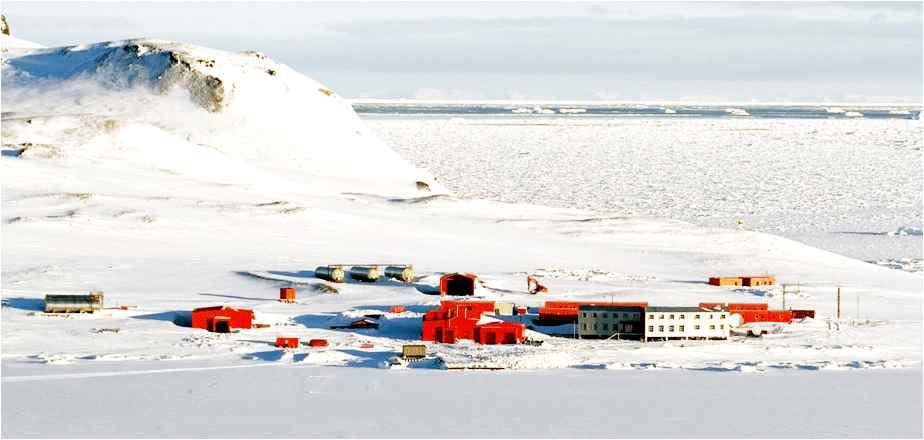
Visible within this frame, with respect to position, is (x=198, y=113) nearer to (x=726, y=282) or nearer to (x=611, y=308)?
(x=726, y=282)

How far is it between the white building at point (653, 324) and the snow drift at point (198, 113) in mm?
20836

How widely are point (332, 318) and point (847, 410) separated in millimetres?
11188

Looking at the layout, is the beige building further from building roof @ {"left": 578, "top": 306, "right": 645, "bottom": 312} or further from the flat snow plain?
the flat snow plain

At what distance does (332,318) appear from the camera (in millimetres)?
30656

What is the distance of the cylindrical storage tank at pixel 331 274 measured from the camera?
34.5 metres

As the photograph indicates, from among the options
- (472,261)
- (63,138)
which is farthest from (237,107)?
(472,261)

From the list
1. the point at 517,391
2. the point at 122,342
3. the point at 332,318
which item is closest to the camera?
the point at 517,391

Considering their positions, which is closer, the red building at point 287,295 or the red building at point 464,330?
the red building at point 464,330

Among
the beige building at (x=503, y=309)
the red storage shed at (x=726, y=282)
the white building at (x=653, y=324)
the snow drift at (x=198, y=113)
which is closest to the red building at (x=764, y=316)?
the white building at (x=653, y=324)

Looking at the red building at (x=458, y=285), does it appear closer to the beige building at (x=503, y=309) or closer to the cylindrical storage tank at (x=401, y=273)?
the cylindrical storage tank at (x=401, y=273)

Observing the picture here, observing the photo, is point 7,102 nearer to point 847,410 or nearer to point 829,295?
point 829,295

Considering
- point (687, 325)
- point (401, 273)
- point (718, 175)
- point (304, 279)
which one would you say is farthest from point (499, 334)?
point (718, 175)

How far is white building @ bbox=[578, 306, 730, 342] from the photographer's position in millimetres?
29094

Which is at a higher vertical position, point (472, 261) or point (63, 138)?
point (63, 138)
